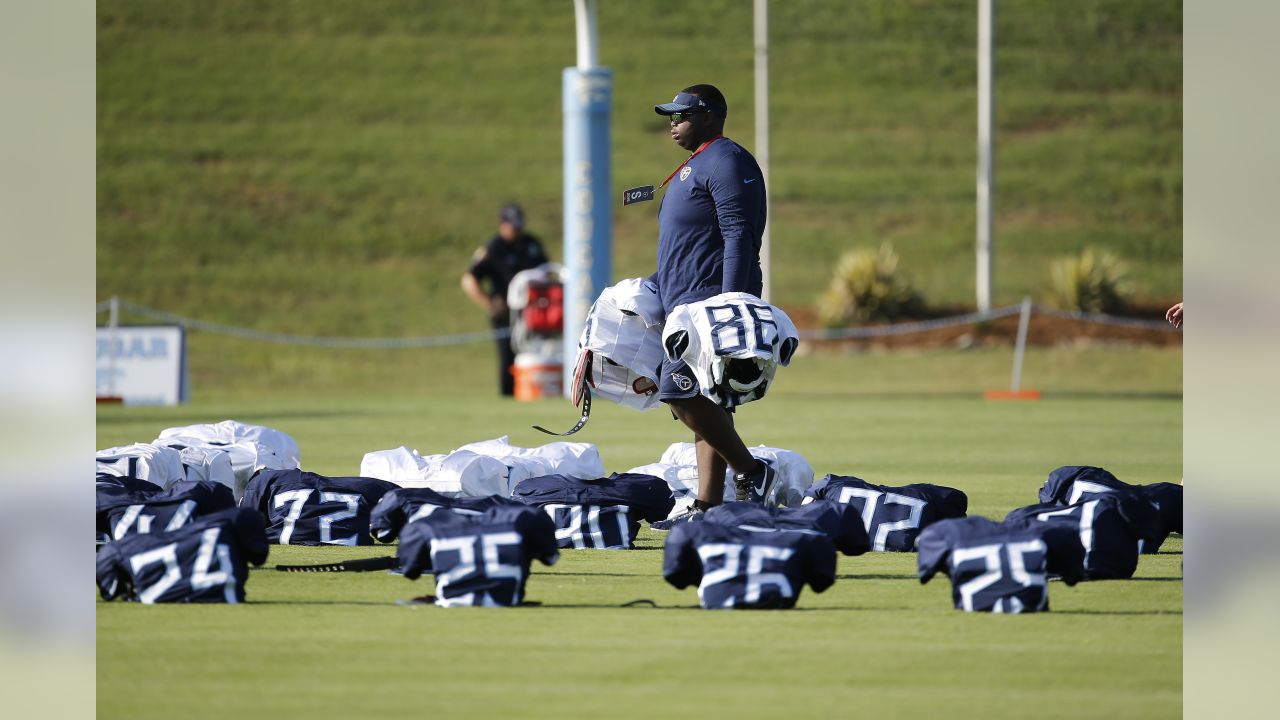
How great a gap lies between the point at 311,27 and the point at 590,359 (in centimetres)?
4865

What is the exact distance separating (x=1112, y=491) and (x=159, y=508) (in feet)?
13.8

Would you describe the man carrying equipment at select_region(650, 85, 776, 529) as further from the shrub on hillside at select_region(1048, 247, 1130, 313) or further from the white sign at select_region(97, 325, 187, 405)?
the shrub on hillside at select_region(1048, 247, 1130, 313)

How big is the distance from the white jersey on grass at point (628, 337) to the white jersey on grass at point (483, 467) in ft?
2.42

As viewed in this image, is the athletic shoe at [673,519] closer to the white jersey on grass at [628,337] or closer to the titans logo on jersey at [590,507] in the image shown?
the titans logo on jersey at [590,507]

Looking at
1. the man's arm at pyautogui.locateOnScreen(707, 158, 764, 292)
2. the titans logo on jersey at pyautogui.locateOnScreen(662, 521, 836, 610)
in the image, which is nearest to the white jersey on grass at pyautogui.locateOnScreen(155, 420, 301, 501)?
the man's arm at pyautogui.locateOnScreen(707, 158, 764, 292)

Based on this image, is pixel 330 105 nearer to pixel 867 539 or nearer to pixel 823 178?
pixel 823 178

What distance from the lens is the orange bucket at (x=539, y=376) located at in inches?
890

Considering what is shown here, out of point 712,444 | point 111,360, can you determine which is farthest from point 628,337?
point 111,360

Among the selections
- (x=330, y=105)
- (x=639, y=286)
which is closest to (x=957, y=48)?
(x=330, y=105)

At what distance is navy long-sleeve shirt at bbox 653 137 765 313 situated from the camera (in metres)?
8.62

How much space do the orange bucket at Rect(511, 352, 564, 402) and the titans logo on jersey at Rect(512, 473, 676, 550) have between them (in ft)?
45.1

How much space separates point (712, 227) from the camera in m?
8.83

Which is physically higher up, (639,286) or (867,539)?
(639,286)

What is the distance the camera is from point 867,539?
26.0 feet
